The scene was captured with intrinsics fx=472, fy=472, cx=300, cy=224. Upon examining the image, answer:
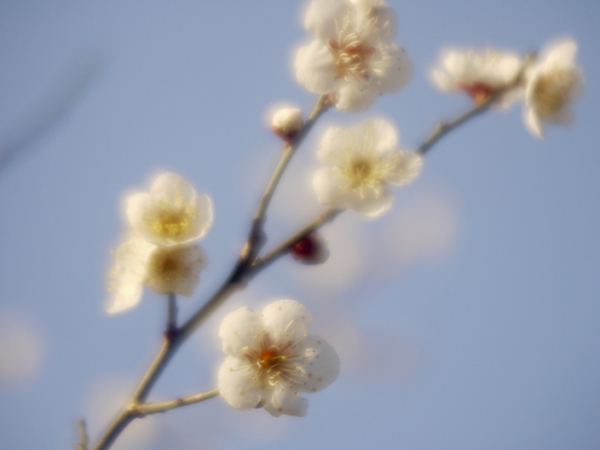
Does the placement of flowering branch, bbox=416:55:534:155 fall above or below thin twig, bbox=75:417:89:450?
above

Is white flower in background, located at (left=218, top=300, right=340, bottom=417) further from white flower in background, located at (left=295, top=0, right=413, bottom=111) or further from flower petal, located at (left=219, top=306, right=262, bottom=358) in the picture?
white flower in background, located at (left=295, top=0, right=413, bottom=111)

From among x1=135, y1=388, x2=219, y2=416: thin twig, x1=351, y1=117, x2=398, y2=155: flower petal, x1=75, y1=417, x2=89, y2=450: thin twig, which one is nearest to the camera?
x1=135, y1=388, x2=219, y2=416: thin twig

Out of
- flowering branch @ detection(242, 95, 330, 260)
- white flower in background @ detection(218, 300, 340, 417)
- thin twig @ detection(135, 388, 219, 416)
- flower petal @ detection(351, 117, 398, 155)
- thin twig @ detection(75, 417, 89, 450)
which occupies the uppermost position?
flower petal @ detection(351, 117, 398, 155)

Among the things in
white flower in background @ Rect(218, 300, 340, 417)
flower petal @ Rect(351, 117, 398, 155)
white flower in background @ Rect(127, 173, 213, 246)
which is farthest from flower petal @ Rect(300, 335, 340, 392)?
flower petal @ Rect(351, 117, 398, 155)

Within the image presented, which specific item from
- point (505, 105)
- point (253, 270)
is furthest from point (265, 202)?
point (505, 105)

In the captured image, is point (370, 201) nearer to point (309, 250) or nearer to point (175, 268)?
point (309, 250)

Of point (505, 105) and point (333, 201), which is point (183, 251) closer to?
point (333, 201)

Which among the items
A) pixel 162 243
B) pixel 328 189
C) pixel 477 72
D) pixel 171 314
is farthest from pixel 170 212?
pixel 477 72

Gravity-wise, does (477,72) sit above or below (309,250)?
above
